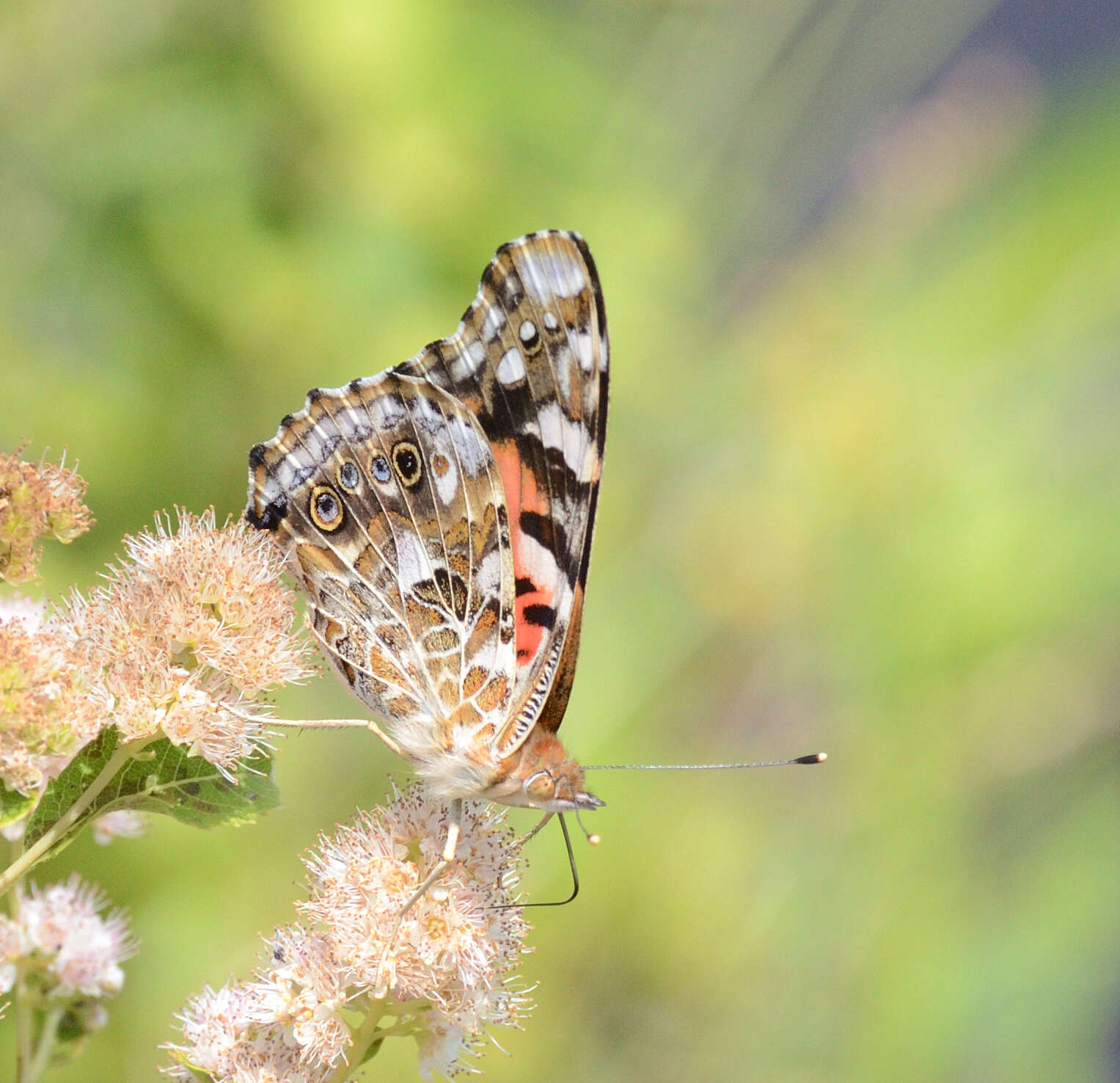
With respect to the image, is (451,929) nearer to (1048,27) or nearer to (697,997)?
(697,997)

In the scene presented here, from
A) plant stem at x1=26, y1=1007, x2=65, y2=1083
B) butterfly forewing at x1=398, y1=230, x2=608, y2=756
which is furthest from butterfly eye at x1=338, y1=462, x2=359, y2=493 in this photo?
plant stem at x1=26, y1=1007, x2=65, y2=1083

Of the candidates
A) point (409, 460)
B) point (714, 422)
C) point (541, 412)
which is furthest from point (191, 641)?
point (714, 422)

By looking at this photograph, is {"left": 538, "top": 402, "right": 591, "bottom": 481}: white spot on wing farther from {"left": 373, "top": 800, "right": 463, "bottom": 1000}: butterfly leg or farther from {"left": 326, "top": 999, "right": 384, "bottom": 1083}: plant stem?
{"left": 326, "top": 999, "right": 384, "bottom": 1083}: plant stem

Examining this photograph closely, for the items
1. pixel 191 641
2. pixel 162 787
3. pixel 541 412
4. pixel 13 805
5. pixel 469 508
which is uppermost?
pixel 541 412

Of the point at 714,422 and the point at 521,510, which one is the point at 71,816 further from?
the point at 714,422

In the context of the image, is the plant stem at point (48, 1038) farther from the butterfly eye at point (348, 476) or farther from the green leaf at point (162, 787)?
the butterfly eye at point (348, 476)

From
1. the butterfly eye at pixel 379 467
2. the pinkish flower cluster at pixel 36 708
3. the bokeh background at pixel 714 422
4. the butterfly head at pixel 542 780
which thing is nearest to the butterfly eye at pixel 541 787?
the butterfly head at pixel 542 780
